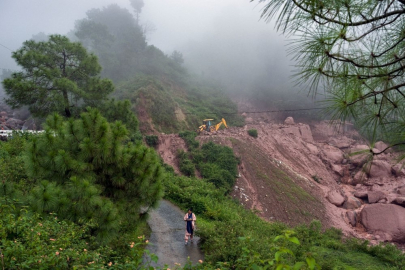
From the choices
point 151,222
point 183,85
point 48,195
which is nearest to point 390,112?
point 48,195

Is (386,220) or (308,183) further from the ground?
(308,183)

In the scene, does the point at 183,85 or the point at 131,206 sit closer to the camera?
the point at 131,206

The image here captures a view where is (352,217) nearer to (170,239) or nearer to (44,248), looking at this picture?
(170,239)

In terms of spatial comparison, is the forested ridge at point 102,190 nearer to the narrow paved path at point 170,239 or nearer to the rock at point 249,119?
the narrow paved path at point 170,239

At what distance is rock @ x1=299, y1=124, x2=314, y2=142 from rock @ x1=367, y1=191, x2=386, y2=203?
9.60m

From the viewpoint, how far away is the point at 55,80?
10508 mm

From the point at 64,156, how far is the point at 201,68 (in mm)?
46773

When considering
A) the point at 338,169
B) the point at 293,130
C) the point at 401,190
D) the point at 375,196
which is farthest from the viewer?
the point at 293,130

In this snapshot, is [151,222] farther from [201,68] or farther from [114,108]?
[201,68]

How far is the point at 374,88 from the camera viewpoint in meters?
2.73

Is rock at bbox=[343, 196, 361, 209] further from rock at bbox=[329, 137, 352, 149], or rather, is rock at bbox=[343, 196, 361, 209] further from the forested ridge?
rock at bbox=[329, 137, 352, 149]

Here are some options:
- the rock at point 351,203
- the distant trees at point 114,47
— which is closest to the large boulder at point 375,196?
the rock at point 351,203

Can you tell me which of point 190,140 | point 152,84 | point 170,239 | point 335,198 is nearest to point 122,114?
point 170,239

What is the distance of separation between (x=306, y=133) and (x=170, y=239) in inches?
925
